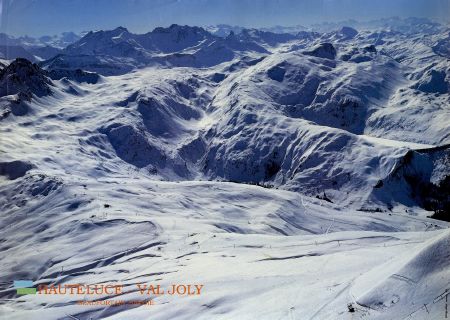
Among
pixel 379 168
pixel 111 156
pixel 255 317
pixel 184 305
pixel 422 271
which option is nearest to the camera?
pixel 422 271

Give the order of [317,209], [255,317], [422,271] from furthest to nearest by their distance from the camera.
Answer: [317,209]
[255,317]
[422,271]

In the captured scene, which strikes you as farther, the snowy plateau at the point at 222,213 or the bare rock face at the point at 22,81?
the bare rock face at the point at 22,81

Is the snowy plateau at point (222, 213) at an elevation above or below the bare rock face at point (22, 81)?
below

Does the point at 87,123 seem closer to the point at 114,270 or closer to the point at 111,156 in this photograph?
the point at 111,156

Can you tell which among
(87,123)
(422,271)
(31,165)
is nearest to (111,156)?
(87,123)

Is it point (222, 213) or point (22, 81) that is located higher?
point (22, 81)

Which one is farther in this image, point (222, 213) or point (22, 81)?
point (22, 81)

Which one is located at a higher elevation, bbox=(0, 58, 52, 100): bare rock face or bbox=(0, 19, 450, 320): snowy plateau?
bbox=(0, 58, 52, 100): bare rock face

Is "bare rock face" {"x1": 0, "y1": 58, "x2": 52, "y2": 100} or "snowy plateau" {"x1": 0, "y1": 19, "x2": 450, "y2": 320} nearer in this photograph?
"snowy plateau" {"x1": 0, "y1": 19, "x2": 450, "y2": 320}
